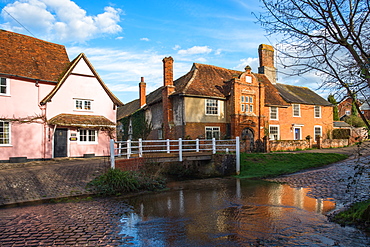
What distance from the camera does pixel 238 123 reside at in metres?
25.6

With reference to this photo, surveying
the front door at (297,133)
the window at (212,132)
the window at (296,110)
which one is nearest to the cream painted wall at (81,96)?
the window at (212,132)

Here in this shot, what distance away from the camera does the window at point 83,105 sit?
21.3m

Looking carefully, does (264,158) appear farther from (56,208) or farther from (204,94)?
(56,208)

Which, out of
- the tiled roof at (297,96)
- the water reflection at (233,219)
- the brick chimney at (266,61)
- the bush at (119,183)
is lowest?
the water reflection at (233,219)

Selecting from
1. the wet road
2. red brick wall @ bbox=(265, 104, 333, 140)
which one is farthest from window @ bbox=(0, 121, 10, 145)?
red brick wall @ bbox=(265, 104, 333, 140)

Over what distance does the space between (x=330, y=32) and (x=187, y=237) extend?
5190 millimetres

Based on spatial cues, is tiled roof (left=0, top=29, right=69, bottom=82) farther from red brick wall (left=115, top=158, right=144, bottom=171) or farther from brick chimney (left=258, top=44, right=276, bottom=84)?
brick chimney (left=258, top=44, right=276, bottom=84)

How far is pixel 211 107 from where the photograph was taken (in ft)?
85.1

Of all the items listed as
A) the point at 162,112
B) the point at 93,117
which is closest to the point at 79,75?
the point at 93,117

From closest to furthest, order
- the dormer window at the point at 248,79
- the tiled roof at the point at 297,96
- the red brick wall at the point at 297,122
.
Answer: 1. the dormer window at the point at 248,79
2. the red brick wall at the point at 297,122
3. the tiled roof at the point at 297,96

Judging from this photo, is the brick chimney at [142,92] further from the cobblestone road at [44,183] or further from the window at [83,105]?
the cobblestone road at [44,183]

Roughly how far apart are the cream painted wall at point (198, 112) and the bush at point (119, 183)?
12.5 metres

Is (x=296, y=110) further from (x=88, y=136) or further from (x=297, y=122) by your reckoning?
(x=88, y=136)

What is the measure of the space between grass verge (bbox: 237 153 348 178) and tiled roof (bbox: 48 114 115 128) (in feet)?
34.8
